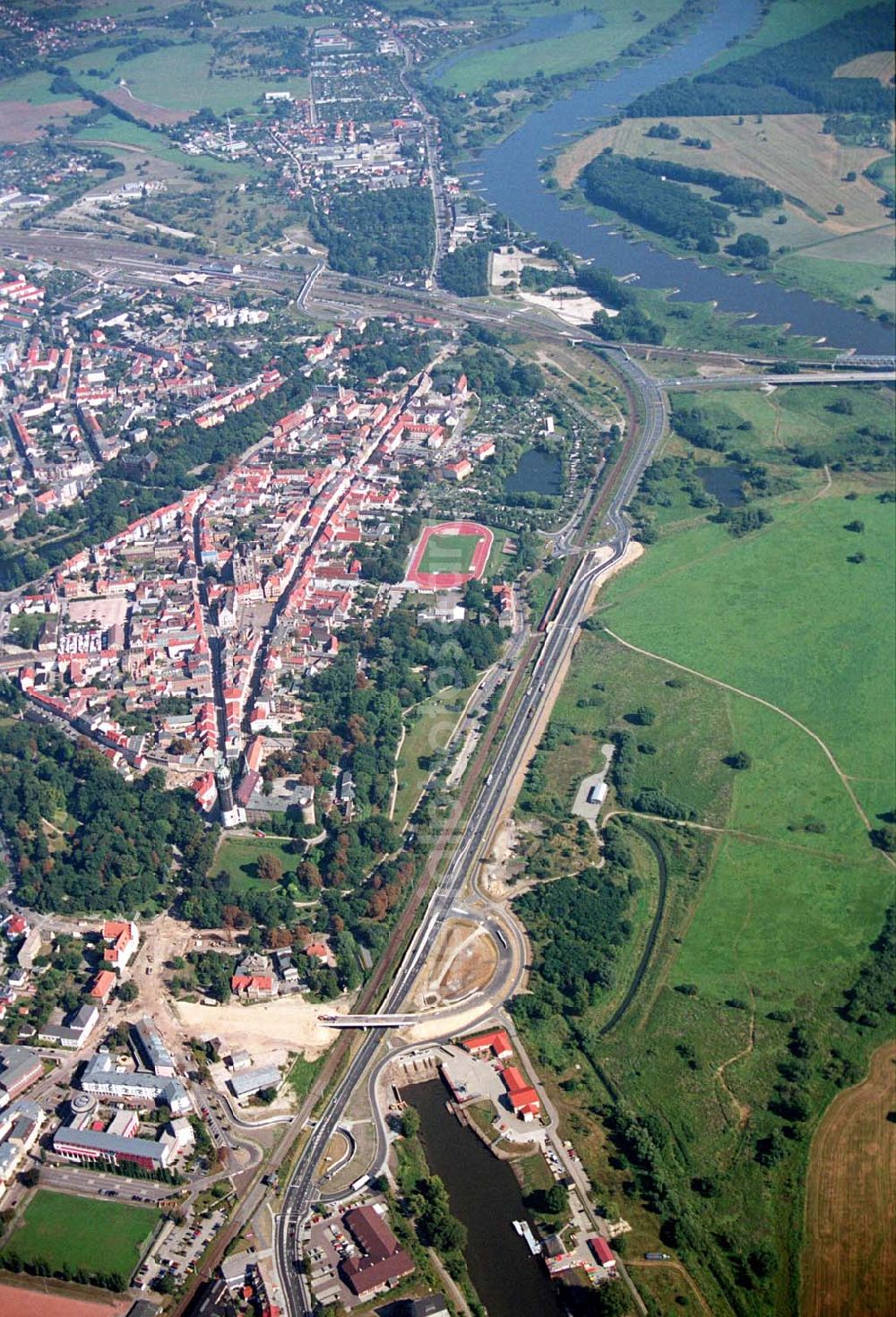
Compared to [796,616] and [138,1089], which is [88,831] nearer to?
[138,1089]

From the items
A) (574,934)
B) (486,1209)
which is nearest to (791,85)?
(574,934)

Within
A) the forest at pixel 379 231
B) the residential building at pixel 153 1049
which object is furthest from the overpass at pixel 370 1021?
the forest at pixel 379 231

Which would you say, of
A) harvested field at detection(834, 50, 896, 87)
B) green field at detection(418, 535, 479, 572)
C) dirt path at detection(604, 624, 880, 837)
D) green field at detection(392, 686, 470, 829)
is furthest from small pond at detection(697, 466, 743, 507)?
harvested field at detection(834, 50, 896, 87)

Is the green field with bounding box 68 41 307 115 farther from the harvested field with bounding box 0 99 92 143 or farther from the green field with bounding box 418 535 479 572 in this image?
the green field with bounding box 418 535 479 572

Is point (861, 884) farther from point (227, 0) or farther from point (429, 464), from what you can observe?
point (227, 0)

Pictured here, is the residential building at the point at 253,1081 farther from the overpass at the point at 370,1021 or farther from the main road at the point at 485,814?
the overpass at the point at 370,1021
